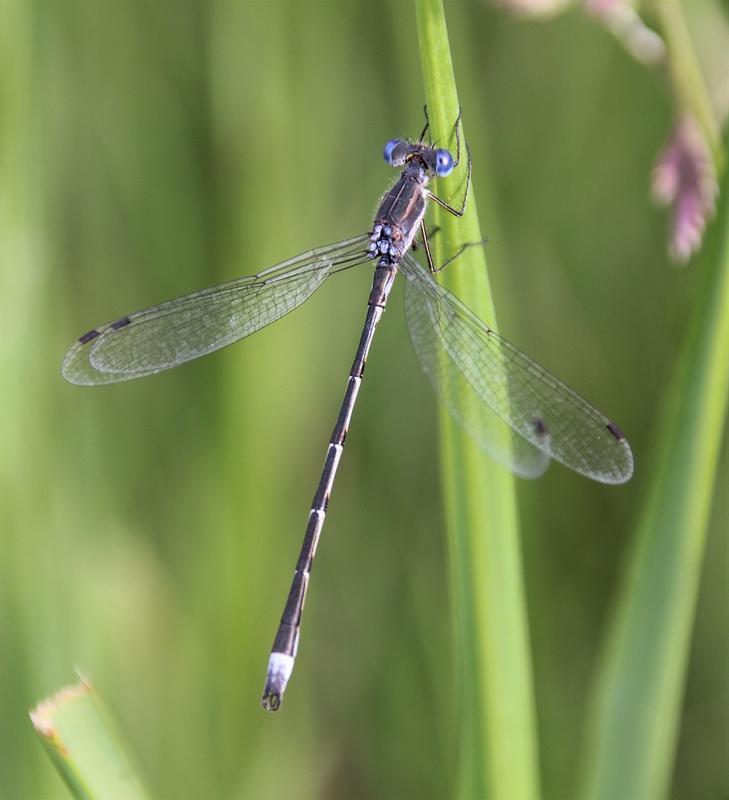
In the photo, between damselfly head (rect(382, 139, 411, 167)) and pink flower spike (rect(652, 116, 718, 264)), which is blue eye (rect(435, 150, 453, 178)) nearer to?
pink flower spike (rect(652, 116, 718, 264))

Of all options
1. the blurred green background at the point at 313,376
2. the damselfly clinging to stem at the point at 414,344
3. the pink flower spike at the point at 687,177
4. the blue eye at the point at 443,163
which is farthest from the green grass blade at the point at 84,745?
the blurred green background at the point at 313,376

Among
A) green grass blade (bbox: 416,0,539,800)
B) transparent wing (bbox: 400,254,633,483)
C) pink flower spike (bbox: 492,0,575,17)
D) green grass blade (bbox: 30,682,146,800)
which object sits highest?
pink flower spike (bbox: 492,0,575,17)

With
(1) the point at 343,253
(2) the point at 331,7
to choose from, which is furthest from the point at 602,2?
(2) the point at 331,7

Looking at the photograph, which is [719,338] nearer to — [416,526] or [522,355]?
[522,355]

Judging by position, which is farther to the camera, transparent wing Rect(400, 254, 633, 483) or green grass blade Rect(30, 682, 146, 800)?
transparent wing Rect(400, 254, 633, 483)

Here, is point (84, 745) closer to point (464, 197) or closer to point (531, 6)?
point (464, 197)

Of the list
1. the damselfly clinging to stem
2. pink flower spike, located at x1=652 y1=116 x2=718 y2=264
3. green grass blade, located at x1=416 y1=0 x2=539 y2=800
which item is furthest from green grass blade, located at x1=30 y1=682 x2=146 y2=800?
pink flower spike, located at x1=652 y1=116 x2=718 y2=264

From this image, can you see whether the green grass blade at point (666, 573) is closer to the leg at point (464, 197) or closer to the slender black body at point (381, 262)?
the leg at point (464, 197)

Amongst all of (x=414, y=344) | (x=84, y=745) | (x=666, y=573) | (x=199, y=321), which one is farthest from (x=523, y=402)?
(x=84, y=745)

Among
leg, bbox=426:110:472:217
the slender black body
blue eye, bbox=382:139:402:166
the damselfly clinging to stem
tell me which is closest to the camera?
leg, bbox=426:110:472:217
